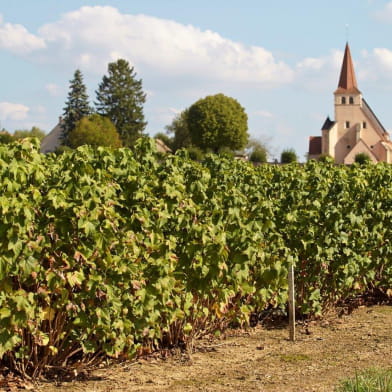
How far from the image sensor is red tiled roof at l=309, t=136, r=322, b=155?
102500mm

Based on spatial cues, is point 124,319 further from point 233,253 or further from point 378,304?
point 378,304

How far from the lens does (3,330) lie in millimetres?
4527

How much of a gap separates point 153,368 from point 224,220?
1347 millimetres

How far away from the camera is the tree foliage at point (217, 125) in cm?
7956

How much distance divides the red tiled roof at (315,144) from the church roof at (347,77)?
301 inches

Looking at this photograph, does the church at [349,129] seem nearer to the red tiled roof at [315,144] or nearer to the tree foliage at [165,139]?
the red tiled roof at [315,144]

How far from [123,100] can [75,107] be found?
19.0ft

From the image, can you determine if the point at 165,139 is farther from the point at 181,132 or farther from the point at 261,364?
the point at 261,364

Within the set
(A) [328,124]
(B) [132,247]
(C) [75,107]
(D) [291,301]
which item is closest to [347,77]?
(A) [328,124]

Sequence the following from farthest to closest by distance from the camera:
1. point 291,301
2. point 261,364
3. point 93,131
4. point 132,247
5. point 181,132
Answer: point 181,132
point 93,131
point 291,301
point 261,364
point 132,247

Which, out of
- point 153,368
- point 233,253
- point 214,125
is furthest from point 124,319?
point 214,125

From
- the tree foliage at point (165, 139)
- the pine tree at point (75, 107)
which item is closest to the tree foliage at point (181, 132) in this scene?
the tree foliage at point (165, 139)

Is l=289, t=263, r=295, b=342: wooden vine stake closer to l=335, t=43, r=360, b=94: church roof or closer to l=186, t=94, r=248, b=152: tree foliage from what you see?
l=186, t=94, r=248, b=152: tree foliage

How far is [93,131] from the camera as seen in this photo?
7019 cm
